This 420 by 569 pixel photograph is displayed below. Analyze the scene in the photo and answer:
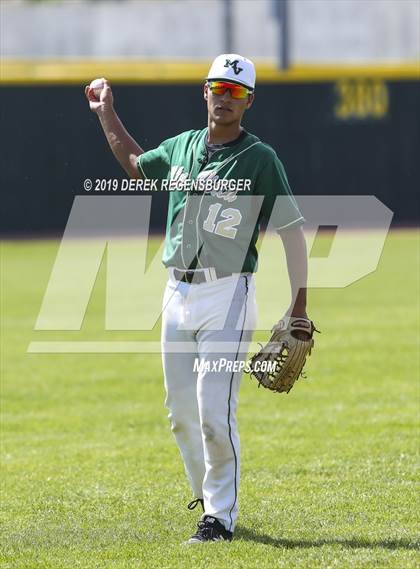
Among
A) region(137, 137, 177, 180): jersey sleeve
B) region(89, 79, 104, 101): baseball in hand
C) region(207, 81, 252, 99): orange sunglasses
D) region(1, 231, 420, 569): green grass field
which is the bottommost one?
region(1, 231, 420, 569): green grass field

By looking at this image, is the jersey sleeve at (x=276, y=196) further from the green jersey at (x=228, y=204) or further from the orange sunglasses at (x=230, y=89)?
the orange sunglasses at (x=230, y=89)

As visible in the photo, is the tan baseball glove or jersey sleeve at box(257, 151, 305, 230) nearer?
jersey sleeve at box(257, 151, 305, 230)

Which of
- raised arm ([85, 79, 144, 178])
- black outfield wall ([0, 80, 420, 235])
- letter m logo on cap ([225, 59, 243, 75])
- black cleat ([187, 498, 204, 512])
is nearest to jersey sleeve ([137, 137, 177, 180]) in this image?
raised arm ([85, 79, 144, 178])

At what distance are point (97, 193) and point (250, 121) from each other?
3.68 m

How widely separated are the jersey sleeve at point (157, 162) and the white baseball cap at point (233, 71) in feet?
1.55

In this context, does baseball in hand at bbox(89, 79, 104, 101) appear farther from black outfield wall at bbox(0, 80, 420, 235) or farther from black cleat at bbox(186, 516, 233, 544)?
black outfield wall at bbox(0, 80, 420, 235)

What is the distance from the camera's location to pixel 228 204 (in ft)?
18.3

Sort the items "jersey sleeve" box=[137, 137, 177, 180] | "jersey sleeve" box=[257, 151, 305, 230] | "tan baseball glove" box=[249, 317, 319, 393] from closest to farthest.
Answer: "jersey sleeve" box=[257, 151, 305, 230] < "tan baseball glove" box=[249, 317, 319, 393] < "jersey sleeve" box=[137, 137, 177, 180]

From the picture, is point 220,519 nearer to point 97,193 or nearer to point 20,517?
point 20,517

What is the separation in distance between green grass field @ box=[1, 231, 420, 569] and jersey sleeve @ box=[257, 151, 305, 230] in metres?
1.47

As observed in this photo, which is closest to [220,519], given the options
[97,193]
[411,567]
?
[411,567]

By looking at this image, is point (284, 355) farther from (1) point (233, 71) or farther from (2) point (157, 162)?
(1) point (233, 71)

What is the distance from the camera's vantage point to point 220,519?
5.55 meters

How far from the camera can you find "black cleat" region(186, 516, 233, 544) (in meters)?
5.52
